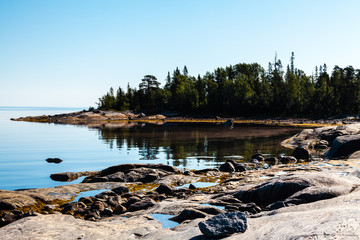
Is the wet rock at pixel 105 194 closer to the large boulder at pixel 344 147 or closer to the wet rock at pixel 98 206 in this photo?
the wet rock at pixel 98 206

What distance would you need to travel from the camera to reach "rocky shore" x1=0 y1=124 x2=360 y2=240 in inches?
334

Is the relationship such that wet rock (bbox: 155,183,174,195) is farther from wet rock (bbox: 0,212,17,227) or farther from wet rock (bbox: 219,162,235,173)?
wet rock (bbox: 0,212,17,227)

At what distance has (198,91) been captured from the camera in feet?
444

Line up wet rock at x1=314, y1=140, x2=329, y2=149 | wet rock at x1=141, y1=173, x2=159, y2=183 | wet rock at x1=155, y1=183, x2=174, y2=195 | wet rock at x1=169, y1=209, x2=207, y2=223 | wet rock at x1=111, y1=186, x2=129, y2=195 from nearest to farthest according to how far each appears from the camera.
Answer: wet rock at x1=169, y1=209, x2=207, y2=223, wet rock at x1=155, y1=183, x2=174, y2=195, wet rock at x1=111, y1=186, x2=129, y2=195, wet rock at x1=141, y1=173, x2=159, y2=183, wet rock at x1=314, y1=140, x2=329, y2=149

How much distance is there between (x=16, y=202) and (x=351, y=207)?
49.2 feet

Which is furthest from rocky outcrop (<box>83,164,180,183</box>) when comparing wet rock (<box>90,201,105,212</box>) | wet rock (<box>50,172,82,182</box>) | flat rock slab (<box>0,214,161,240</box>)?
flat rock slab (<box>0,214,161,240</box>)

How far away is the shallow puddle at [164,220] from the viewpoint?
11.4m

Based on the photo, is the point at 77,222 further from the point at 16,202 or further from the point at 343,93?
the point at 343,93

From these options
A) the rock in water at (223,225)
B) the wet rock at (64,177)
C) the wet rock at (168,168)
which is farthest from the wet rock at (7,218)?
the wet rock at (168,168)

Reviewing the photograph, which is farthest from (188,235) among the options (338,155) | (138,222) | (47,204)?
(338,155)

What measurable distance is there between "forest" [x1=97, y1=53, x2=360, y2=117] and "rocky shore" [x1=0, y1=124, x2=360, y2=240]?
7636 cm

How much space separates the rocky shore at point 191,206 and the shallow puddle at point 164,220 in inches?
1.8

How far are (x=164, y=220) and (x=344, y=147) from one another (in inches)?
933

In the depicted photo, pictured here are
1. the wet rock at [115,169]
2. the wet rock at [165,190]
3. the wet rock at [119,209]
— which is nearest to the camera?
the wet rock at [119,209]
